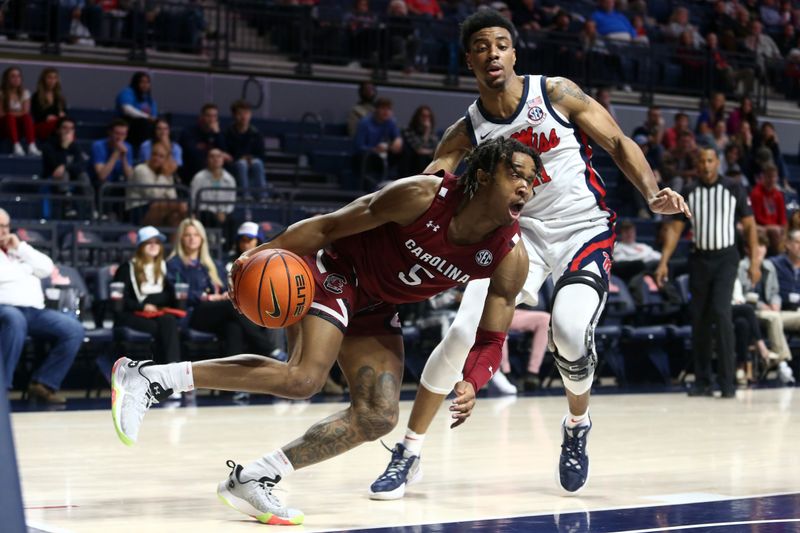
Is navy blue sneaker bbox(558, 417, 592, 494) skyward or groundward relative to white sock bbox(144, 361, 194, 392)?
groundward

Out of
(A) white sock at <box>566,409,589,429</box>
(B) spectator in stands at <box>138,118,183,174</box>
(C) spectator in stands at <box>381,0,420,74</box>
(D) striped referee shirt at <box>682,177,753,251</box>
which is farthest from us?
(C) spectator in stands at <box>381,0,420,74</box>

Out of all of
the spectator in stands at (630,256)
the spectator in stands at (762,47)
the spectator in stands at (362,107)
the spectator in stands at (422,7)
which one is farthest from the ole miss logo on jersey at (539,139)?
the spectator in stands at (762,47)

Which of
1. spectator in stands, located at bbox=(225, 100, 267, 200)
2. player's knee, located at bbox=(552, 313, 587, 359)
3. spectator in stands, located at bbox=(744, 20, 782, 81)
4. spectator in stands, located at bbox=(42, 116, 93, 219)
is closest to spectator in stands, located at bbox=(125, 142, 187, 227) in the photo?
spectator in stands, located at bbox=(42, 116, 93, 219)

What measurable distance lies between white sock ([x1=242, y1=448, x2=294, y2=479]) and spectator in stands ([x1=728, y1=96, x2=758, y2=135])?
14.5 meters

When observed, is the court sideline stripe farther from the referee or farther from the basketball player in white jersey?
the referee

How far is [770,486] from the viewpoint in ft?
18.1

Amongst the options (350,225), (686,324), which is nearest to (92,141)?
(686,324)

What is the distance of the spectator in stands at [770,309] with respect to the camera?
499 inches

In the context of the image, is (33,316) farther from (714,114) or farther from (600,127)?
(714,114)

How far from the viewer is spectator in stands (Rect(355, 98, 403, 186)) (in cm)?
1398

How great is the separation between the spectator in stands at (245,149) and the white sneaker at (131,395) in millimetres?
8380

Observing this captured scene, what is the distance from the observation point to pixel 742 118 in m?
18.2

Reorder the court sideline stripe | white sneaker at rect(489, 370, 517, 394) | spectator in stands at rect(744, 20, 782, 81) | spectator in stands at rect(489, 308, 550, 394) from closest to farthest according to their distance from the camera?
the court sideline stripe → white sneaker at rect(489, 370, 517, 394) → spectator in stands at rect(489, 308, 550, 394) → spectator in stands at rect(744, 20, 782, 81)

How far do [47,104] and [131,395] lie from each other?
8.74m
